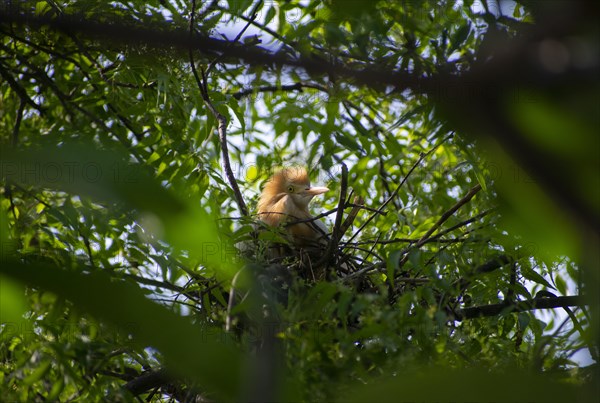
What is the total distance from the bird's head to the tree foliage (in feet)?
0.35

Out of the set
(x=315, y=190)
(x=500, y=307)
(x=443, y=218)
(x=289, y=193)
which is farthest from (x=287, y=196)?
(x=500, y=307)

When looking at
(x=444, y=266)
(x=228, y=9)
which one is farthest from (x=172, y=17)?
(x=444, y=266)

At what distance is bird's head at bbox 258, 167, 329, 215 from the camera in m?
4.56

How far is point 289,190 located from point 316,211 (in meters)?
0.30

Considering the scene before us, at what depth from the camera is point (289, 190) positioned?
469cm

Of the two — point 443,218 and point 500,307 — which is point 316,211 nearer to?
point 443,218

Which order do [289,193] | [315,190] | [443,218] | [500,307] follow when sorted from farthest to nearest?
[289,193]
[315,190]
[443,218]
[500,307]

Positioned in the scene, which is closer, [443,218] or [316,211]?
[443,218]

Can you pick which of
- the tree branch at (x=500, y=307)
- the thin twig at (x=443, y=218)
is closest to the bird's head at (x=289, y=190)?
the thin twig at (x=443, y=218)

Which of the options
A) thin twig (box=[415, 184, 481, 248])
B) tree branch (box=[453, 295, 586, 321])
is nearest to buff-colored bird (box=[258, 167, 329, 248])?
thin twig (box=[415, 184, 481, 248])

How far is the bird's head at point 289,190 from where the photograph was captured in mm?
4562

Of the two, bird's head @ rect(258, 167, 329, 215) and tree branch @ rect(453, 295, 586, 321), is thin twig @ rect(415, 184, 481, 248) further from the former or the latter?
bird's head @ rect(258, 167, 329, 215)

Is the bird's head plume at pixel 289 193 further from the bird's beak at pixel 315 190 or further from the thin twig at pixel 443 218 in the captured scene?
the thin twig at pixel 443 218

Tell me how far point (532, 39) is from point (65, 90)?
15.1ft
